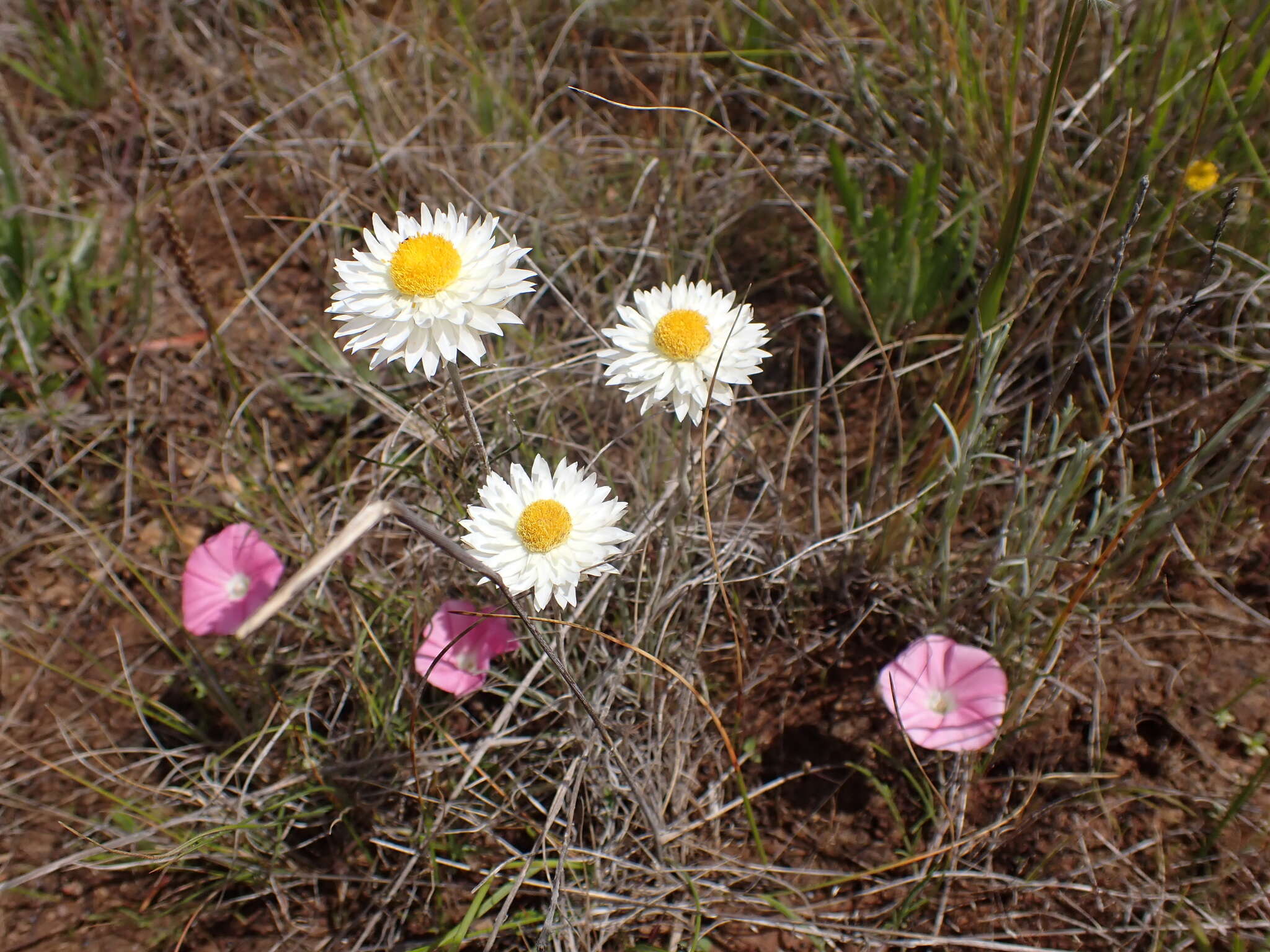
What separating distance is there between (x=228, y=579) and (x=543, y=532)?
94 cm

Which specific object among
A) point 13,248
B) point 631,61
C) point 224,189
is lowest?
point 13,248

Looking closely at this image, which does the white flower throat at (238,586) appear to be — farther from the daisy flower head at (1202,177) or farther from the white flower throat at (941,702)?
the daisy flower head at (1202,177)

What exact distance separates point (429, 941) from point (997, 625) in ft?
3.86

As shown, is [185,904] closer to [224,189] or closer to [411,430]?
[411,430]

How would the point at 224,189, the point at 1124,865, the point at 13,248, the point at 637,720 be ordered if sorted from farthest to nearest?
the point at 224,189 → the point at 13,248 → the point at 637,720 → the point at 1124,865

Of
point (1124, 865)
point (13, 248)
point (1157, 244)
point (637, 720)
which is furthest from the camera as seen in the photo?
point (13, 248)

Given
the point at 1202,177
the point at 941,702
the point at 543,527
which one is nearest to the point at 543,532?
the point at 543,527

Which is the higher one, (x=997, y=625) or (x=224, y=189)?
(x=224, y=189)

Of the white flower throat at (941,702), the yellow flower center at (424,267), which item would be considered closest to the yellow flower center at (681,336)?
the yellow flower center at (424,267)

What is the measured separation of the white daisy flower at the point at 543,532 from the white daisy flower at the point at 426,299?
0.65ft

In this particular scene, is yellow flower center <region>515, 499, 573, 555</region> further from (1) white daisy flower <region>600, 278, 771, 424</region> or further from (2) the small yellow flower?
(2) the small yellow flower

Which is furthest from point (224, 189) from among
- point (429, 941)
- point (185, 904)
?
point (429, 941)

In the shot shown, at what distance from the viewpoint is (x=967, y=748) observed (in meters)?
1.46

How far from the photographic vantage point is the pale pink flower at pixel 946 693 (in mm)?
1478
